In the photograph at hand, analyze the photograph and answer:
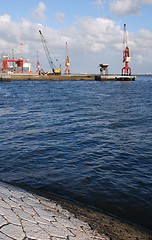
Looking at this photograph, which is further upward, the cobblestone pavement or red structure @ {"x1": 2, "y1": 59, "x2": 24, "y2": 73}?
red structure @ {"x1": 2, "y1": 59, "x2": 24, "y2": 73}

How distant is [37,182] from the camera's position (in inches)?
384

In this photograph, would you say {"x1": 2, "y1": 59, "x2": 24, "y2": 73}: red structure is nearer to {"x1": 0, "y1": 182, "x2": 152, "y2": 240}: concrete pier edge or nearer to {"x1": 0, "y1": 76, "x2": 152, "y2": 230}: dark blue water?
{"x1": 0, "y1": 76, "x2": 152, "y2": 230}: dark blue water

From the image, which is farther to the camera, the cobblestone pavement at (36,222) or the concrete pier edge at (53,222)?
the concrete pier edge at (53,222)

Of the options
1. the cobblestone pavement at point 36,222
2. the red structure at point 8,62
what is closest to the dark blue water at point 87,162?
the cobblestone pavement at point 36,222

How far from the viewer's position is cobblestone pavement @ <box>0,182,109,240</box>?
4981 mm

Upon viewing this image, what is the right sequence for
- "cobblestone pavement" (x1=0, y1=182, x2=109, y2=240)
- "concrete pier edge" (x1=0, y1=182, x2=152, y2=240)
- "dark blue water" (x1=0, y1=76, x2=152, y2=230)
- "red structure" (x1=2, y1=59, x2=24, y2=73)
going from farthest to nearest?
1. "red structure" (x1=2, y1=59, x2=24, y2=73)
2. "dark blue water" (x1=0, y1=76, x2=152, y2=230)
3. "concrete pier edge" (x1=0, y1=182, x2=152, y2=240)
4. "cobblestone pavement" (x1=0, y1=182, x2=109, y2=240)

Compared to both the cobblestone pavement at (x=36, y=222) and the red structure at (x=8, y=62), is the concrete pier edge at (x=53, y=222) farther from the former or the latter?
the red structure at (x=8, y=62)

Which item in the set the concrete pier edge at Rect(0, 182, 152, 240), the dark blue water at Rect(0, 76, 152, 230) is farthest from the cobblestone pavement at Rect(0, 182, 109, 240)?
the dark blue water at Rect(0, 76, 152, 230)

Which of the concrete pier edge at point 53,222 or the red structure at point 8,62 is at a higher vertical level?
the red structure at point 8,62

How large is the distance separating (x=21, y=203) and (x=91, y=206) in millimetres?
2432

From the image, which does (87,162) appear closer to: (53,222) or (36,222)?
(53,222)

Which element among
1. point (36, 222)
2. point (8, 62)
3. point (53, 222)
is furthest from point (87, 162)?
point (8, 62)

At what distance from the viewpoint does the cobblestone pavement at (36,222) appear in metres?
4.98

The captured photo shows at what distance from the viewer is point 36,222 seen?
5617mm
